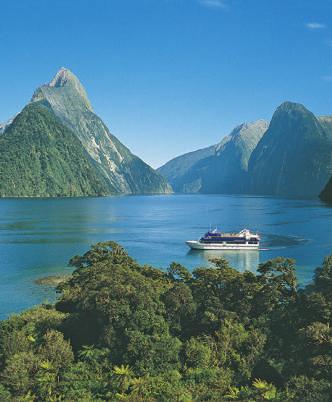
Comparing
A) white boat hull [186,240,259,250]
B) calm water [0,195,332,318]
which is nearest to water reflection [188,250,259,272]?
calm water [0,195,332,318]

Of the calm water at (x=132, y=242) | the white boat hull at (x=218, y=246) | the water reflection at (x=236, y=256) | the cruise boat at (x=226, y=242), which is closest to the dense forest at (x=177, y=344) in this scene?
the calm water at (x=132, y=242)

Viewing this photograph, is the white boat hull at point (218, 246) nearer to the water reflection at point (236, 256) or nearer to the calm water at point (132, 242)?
the water reflection at point (236, 256)

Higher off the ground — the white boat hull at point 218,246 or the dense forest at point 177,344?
the dense forest at point 177,344

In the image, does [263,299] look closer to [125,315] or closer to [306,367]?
[306,367]

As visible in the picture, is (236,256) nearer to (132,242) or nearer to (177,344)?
(132,242)

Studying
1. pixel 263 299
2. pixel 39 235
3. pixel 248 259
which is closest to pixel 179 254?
pixel 248 259

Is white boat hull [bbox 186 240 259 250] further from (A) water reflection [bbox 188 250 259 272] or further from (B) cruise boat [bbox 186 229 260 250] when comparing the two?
(A) water reflection [bbox 188 250 259 272]
